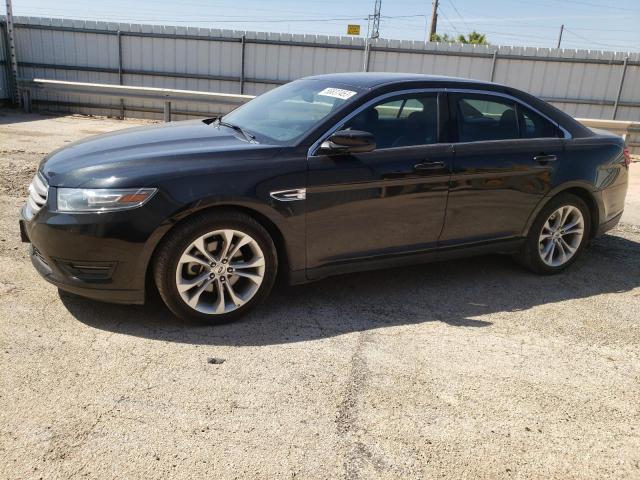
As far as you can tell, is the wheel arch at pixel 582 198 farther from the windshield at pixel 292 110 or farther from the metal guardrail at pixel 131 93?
the metal guardrail at pixel 131 93

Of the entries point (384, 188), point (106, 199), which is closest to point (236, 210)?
point (106, 199)

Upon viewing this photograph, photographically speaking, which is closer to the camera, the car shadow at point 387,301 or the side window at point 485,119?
the car shadow at point 387,301

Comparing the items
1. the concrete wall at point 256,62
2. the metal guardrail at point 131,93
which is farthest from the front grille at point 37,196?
the concrete wall at point 256,62

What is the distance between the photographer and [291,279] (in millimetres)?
4102

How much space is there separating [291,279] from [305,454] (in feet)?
5.14

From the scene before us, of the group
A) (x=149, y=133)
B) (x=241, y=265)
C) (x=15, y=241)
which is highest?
(x=149, y=133)

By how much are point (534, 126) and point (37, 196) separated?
12.7ft

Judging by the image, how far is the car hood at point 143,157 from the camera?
3607mm

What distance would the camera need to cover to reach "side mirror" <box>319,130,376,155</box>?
13.0 ft

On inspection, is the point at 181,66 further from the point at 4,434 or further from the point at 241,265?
A: the point at 4,434

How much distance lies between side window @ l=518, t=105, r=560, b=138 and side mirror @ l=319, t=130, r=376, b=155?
1607mm

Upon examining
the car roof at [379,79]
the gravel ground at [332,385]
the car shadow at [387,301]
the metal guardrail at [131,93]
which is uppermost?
the car roof at [379,79]

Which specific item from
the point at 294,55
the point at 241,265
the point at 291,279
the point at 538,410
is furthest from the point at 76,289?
the point at 294,55

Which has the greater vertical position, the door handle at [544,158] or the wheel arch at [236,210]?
the door handle at [544,158]
